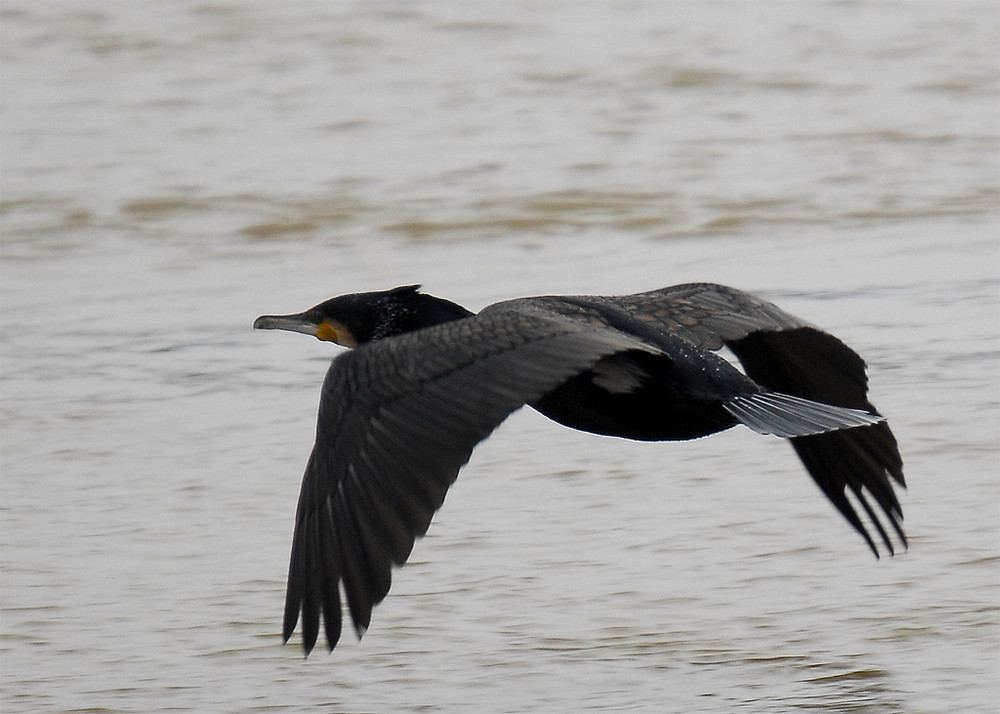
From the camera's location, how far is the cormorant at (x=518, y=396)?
3773 millimetres

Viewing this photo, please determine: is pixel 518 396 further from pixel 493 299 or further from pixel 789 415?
pixel 493 299

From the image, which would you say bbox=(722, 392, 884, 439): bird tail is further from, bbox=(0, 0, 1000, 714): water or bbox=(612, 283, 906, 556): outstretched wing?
bbox=(0, 0, 1000, 714): water

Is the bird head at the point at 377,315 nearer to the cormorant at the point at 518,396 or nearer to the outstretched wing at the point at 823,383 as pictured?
the cormorant at the point at 518,396

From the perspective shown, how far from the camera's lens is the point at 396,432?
12.8ft

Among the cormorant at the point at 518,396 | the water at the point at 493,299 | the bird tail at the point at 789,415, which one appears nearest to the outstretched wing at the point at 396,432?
the cormorant at the point at 518,396

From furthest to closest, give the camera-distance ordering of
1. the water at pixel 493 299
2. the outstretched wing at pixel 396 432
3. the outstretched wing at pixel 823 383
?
the outstretched wing at pixel 823 383, the water at pixel 493 299, the outstretched wing at pixel 396 432

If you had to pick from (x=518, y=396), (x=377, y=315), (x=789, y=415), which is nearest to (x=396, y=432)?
(x=518, y=396)

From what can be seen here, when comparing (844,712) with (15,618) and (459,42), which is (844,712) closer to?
(15,618)

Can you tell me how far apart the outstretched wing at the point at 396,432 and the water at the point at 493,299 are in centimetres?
51

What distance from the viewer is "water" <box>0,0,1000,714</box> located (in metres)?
4.40

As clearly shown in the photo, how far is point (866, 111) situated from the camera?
32.4 feet

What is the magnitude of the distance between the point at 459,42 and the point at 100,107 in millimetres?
2134

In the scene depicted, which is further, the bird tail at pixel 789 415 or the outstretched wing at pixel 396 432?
the bird tail at pixel 789 415

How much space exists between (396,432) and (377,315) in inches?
41.4
